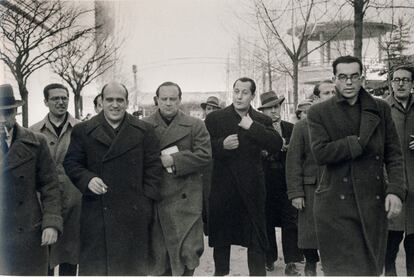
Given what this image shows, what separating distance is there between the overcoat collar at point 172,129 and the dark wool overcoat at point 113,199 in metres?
0.47

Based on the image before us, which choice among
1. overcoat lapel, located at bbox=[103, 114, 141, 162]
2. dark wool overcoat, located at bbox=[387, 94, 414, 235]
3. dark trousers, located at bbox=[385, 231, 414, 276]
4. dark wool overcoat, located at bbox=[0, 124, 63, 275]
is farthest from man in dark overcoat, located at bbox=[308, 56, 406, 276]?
dark wool overcoat, located at bbox=[0, 124, 63, 275]

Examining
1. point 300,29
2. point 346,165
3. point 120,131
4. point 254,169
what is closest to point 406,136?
point 254,169

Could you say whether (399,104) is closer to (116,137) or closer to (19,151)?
(116,137)

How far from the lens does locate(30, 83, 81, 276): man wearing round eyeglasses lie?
16.0 feet

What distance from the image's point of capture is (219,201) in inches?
201

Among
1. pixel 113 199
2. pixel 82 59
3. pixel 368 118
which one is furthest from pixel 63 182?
pixel 82 59

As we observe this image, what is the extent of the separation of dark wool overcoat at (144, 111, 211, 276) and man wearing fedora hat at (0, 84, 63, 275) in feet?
3.59

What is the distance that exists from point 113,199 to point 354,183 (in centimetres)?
179

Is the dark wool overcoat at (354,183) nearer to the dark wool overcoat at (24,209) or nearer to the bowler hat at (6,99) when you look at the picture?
the dark wool overcoat at (24,209)

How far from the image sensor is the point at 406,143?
520 cm

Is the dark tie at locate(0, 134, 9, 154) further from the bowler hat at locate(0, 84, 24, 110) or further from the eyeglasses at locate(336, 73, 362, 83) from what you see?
the eyeglasses at locate(336, 73, 362, 83)

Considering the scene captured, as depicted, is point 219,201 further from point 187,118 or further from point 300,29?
point 300,29

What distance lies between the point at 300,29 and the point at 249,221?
25.6ft

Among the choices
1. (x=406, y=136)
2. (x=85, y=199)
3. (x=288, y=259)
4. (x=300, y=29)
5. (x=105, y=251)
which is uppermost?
(x=300, y=29)
